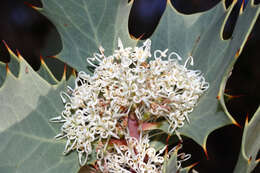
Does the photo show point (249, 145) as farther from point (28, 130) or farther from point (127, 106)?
point (28, 130)

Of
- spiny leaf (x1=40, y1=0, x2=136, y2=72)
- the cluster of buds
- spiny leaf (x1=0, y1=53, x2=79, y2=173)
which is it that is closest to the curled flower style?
the cluster of buds

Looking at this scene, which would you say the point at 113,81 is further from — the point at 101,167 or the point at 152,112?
the point at 101,167

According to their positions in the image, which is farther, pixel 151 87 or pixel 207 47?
pixel 207 47

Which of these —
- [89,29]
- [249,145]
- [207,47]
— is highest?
[89,29]

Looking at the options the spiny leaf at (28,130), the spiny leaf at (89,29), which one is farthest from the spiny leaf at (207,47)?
the spiny leaf at (28,130)

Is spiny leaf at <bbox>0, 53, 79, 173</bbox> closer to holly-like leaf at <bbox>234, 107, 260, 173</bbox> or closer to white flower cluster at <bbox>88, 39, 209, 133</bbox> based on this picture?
white flower cluster at <bbox>88, 39, 209, 133</bbox>

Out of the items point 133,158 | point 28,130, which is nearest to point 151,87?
point 133,158

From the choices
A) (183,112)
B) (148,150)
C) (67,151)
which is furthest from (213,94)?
(67,151)

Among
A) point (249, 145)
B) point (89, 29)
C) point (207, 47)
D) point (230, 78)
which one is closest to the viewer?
point (249, 145)
